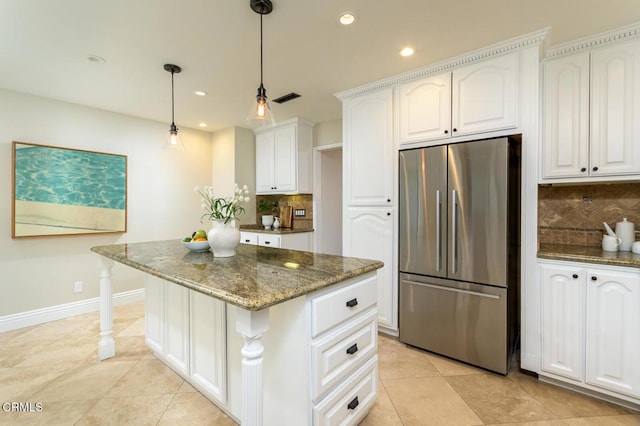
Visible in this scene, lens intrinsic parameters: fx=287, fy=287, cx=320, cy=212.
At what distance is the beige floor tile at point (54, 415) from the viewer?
1698mm

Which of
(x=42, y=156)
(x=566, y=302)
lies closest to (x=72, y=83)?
(x=42, y=156)

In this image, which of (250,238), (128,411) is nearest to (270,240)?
(250,238)

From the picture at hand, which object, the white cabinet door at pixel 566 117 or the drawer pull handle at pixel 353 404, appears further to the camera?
the white cabinet door at pixel 566 117

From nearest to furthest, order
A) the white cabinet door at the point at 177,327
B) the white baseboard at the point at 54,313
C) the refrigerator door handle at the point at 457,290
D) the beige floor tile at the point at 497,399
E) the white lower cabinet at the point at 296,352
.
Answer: the white lower cabinet at the point at 296,352, the beige floor tile at the point at 497,399, the white cabinet door at the point at 177,327, the refrigerator door handle at the point at 457,290, the white baseboard at the point at 54,313

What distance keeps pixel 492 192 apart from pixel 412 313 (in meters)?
1.21

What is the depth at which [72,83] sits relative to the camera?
9.21 ft

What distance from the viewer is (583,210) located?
2.36 metres

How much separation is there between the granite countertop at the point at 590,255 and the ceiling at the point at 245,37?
5.07 ft

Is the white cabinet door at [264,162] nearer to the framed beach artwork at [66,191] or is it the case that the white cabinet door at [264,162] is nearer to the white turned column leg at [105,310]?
the framed beach artwork at [66,191]

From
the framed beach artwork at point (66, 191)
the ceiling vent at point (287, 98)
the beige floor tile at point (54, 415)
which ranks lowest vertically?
the beige floor tile at point (54, 415)

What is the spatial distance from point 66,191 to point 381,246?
3563 millimetres

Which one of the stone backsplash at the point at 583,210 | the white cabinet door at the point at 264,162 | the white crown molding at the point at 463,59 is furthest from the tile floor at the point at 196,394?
the white cabinet door at the point at 264,162

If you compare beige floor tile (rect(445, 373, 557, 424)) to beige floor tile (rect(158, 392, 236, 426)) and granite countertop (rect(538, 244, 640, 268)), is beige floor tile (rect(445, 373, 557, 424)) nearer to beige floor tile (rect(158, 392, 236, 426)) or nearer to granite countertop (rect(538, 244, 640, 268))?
granite countertop (rect(538, 244, 640, 268))

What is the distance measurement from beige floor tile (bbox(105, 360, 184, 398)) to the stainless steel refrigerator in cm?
190
